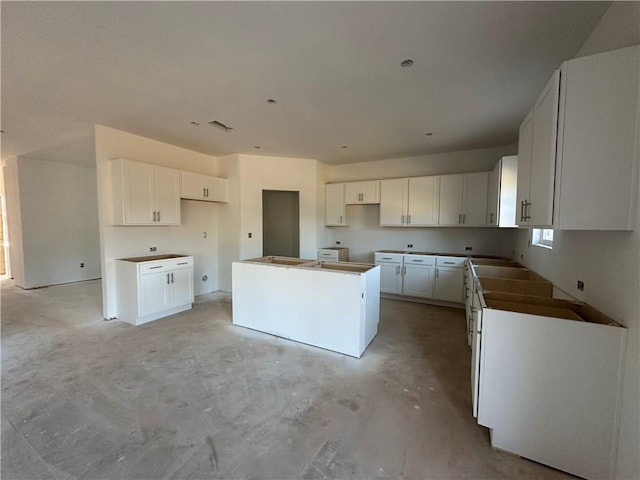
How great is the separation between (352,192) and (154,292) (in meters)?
3.98

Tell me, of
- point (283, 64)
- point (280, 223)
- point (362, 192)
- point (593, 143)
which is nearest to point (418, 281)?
point (362, 192)

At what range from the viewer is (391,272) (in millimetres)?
4992

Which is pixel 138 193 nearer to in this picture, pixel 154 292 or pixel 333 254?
pixel 154 292

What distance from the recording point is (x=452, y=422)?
6.46 feet

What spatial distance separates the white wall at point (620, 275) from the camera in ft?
4.33

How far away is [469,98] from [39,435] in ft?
15.1

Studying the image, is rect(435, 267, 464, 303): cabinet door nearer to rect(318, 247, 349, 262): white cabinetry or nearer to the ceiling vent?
rect(318, 247, 349, 262): white cabinetry

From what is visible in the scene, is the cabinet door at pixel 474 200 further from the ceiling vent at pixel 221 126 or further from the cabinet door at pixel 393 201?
the ceiling vent at pixel 221 126

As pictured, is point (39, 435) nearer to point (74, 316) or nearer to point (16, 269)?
point (74, 316)

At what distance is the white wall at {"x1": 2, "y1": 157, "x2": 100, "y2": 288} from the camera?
5602 millimetres

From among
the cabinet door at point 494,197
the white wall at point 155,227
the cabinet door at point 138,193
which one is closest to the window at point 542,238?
the cabinet door at point 494,197

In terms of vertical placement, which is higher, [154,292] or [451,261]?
[451,261]

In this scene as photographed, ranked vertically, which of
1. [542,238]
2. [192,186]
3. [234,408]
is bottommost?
[234,408]

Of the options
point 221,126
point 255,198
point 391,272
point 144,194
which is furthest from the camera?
point 255,198
